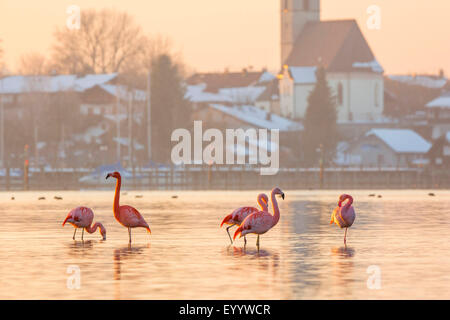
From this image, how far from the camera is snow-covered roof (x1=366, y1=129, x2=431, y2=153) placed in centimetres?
11912

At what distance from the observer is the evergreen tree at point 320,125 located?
11788 cm

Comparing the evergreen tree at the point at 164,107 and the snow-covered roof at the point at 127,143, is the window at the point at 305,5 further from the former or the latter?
the evergreen tree at the point at 164,107

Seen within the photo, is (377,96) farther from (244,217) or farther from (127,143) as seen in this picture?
(244,217)

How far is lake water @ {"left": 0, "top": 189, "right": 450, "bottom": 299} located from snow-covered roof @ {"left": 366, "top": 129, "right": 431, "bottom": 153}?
8755 centimetres

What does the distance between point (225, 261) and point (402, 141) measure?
104 m

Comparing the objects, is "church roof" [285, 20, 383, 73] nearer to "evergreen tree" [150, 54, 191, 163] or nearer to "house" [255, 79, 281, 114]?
"house" [255, 79, 281, 114]

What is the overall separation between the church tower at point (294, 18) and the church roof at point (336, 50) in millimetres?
4782

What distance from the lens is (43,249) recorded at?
22000mm

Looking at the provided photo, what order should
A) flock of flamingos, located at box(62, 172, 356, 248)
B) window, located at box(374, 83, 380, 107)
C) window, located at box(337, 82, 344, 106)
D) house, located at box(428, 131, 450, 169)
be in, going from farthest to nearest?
1. window, located at box(374, 83, 380, 107)
2. window, located at box(337, 82, 344, 106)
3. house, located at box(428, 131, 450, 169)
4. flock of flamingos, located at box(62, 172, 356, 248)

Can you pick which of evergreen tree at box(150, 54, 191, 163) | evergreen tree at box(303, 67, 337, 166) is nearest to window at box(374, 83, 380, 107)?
evergreen tree at box(303, 67, 337, 166)

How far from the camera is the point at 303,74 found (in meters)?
162

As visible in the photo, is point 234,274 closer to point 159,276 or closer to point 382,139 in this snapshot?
point 159,276

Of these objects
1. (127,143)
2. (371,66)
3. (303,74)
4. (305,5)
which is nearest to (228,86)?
(305,5)

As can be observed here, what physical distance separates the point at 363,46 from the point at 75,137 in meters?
60.9
